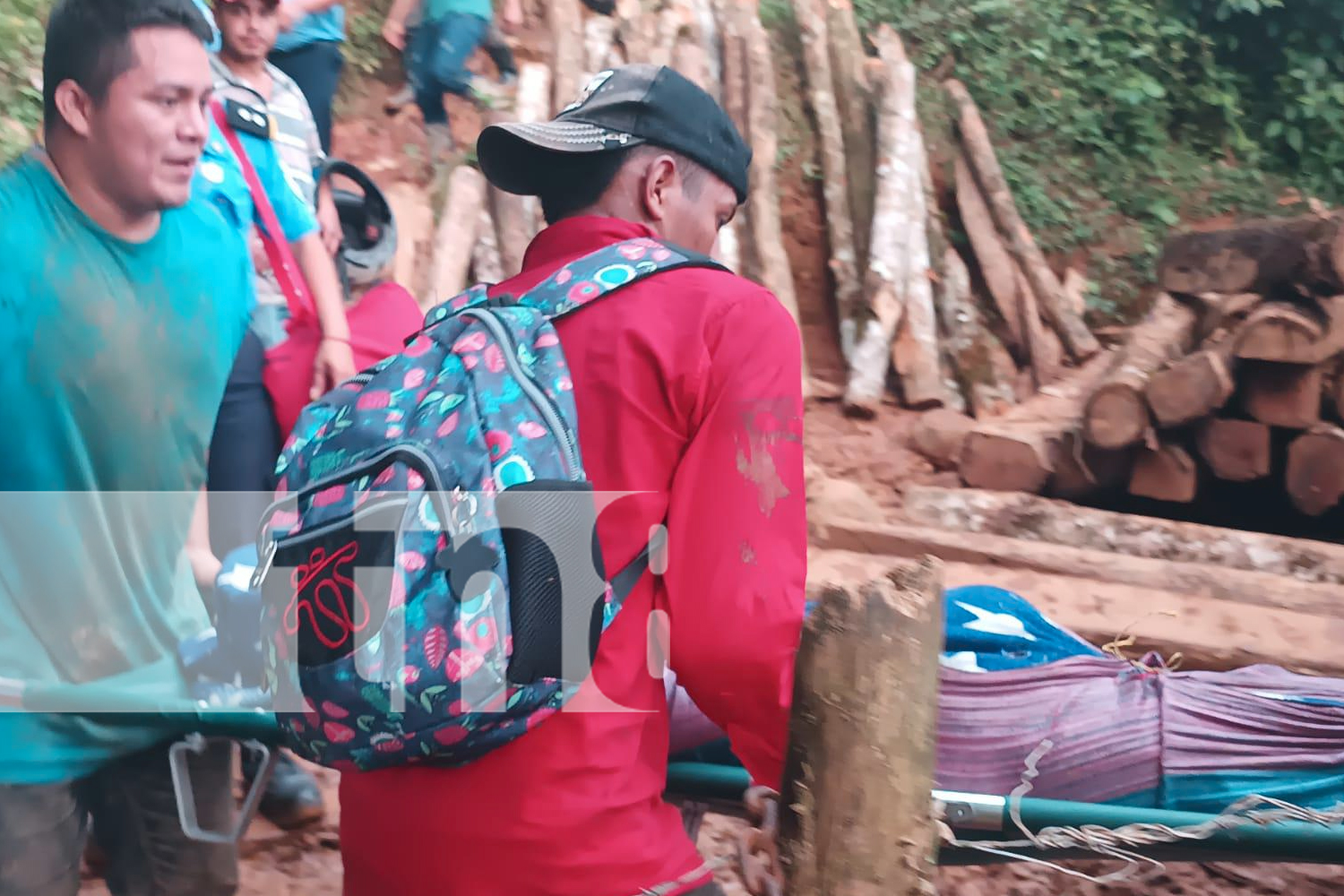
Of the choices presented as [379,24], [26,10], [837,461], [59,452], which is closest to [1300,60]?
[837,461]

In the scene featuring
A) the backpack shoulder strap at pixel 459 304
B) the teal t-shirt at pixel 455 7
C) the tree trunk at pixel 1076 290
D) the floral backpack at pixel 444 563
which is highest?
the teal t-shirt at pixel 455 7

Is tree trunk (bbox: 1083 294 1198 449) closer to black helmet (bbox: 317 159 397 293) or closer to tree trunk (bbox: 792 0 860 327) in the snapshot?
tree trunk (bbox: 792 0 860 327)

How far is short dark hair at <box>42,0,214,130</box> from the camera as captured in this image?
1.85m

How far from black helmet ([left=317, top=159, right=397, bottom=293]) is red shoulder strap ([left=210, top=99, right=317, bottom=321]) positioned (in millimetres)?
315

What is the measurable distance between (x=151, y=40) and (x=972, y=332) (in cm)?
514

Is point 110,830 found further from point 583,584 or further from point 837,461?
point 837,461

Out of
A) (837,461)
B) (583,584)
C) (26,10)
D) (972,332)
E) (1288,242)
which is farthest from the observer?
(972,332)

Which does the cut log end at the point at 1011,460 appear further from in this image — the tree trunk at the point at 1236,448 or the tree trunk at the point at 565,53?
the tree trunk at the point at 565,53

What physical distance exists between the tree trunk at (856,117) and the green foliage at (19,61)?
4.28m

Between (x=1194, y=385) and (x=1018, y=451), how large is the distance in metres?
0.70

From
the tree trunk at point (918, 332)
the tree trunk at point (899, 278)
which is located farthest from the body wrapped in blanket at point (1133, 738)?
the tree trunk at point (918, 332)

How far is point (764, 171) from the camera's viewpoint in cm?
627

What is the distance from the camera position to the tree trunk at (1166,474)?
4.25 m

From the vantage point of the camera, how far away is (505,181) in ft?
4.71
